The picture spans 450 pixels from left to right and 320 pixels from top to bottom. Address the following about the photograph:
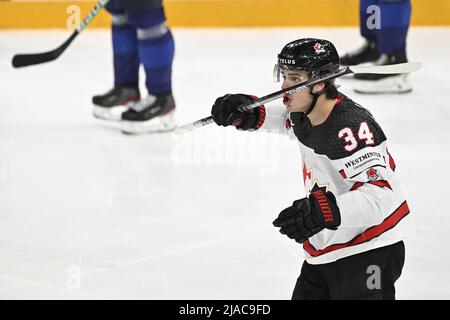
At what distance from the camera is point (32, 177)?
11.3 feet

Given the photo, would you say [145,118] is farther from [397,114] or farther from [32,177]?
[397,114]

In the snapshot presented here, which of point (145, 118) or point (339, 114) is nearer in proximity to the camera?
point (339, 114)

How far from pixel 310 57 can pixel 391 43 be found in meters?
2.65

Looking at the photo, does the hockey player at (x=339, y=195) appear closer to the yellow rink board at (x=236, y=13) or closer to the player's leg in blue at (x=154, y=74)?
the player's leg in blue at (x=154, y=74)

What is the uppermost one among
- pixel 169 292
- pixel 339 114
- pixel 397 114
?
pixel 339 114

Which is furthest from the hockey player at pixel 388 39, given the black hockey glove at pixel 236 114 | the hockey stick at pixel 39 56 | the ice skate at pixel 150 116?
the black hockey glove at pixel 236 114

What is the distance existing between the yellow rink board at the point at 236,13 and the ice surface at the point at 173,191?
0.69 meters

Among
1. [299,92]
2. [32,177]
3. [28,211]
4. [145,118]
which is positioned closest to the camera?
[299,92]

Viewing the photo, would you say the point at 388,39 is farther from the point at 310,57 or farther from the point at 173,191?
the point at 310,57

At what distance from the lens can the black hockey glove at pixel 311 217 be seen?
5.80ft

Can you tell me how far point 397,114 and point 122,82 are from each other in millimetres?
1163

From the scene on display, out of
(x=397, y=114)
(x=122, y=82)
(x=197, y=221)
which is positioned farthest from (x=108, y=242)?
(x=397, y=114)

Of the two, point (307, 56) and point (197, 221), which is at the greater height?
point (307, 56)

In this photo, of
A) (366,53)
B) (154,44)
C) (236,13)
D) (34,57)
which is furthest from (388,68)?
(236,13)
